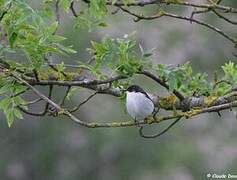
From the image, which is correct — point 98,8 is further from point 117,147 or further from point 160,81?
point 117,147

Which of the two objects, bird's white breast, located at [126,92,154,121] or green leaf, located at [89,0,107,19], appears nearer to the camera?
green leaf, located at [89,0,107,19]

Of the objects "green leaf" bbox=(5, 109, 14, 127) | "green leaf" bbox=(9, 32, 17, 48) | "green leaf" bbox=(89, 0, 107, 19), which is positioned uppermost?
"green leaf" bbox=(89, 0, 107, 19)

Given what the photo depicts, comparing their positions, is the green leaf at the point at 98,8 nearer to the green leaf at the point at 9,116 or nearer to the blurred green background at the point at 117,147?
the green leaf at the point at 9,116

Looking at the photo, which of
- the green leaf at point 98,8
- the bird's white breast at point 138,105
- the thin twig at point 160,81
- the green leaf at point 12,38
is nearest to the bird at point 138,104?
the bird's white breast at point 138,105

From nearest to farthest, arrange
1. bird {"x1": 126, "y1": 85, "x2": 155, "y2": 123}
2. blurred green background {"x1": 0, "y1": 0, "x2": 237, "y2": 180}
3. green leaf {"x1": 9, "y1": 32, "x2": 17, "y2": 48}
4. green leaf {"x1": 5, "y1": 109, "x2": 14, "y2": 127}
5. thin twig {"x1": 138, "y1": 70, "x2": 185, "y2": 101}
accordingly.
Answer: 1. green leaf {"x1": 9, "y1": 32, "x2": 17, "y2": 48}
2. thin twig {"x1": 138, "y1": 70, "x2": 185, "y2": 101}
3. green leaf {"x1": 5, "y1": 109, "x2": 14, "y2": 127}
4. bird {"x1": 126, "y1": 85, "x2": 155, "y2": 123}
5. blurred green background {"x1": 0, "y1": 0, "x2": 237, "y2": 180}

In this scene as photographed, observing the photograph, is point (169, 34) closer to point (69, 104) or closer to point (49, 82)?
point (69, 104)

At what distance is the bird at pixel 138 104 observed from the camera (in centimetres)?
401

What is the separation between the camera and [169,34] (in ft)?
45.5

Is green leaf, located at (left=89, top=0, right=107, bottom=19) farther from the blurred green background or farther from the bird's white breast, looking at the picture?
the blurred green background

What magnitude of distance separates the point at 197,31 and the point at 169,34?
0.49m

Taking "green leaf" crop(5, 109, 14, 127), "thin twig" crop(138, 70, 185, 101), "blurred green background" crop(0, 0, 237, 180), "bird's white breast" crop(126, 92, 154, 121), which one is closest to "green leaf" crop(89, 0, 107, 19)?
"thin twig" crop(138, 70, 185, 101)

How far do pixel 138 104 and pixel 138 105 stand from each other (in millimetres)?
24

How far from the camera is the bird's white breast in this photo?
158 inches

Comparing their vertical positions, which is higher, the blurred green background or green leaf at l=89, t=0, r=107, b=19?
the blurred green background
